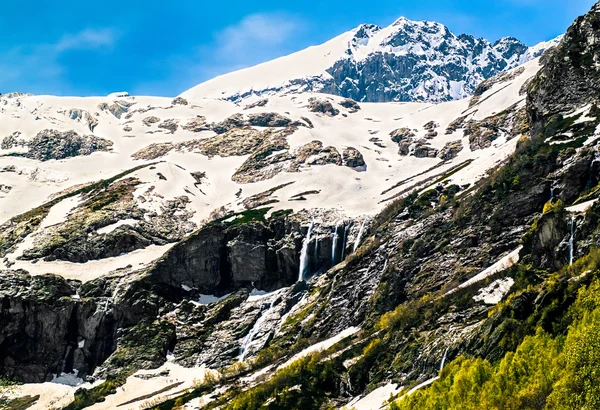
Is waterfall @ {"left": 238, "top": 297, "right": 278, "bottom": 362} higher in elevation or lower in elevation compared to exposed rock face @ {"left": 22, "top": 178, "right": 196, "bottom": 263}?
lower

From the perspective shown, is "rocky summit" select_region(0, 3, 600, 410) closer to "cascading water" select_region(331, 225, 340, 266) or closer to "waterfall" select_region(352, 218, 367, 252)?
"cascading water" select_region(331, 225, 340, 266)

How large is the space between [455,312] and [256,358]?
41.8 m

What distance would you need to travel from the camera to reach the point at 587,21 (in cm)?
11788

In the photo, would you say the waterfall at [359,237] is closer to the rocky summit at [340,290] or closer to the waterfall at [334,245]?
the rocky summit at [340,290]

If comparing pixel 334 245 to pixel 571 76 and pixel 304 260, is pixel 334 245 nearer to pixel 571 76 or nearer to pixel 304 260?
pixel 304 260

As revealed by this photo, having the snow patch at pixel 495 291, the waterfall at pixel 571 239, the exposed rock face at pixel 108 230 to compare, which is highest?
the exposed rock face at pixel 108 230

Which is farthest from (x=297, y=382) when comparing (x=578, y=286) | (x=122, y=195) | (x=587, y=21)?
(x=122, y=195)

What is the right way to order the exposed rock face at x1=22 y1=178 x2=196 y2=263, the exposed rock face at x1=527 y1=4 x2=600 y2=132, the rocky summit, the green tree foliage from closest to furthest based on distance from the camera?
the green tree foliage < the rocky summit < the exposed rock face at x1=527 y1=4 x2=600 y2=132 < the exposed rock face at x1=22 y1=178 x2=196 y2=263

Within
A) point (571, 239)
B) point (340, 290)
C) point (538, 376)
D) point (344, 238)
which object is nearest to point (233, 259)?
point (344, 238)

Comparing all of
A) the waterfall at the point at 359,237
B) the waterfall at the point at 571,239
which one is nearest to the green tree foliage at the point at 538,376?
the waterfall at the point at 571,239

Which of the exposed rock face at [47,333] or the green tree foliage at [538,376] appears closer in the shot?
the green tree foliage at [538,376]

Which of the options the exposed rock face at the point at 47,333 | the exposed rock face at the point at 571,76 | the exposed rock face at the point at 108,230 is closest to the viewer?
the exposed rock face at the point at 571,76

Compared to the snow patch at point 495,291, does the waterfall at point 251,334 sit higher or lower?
lower

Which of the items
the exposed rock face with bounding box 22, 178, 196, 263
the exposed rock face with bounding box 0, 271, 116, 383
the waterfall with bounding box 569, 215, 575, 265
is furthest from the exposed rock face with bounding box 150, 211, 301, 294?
the waterfall with bounding box 569, 215, 575, 265
